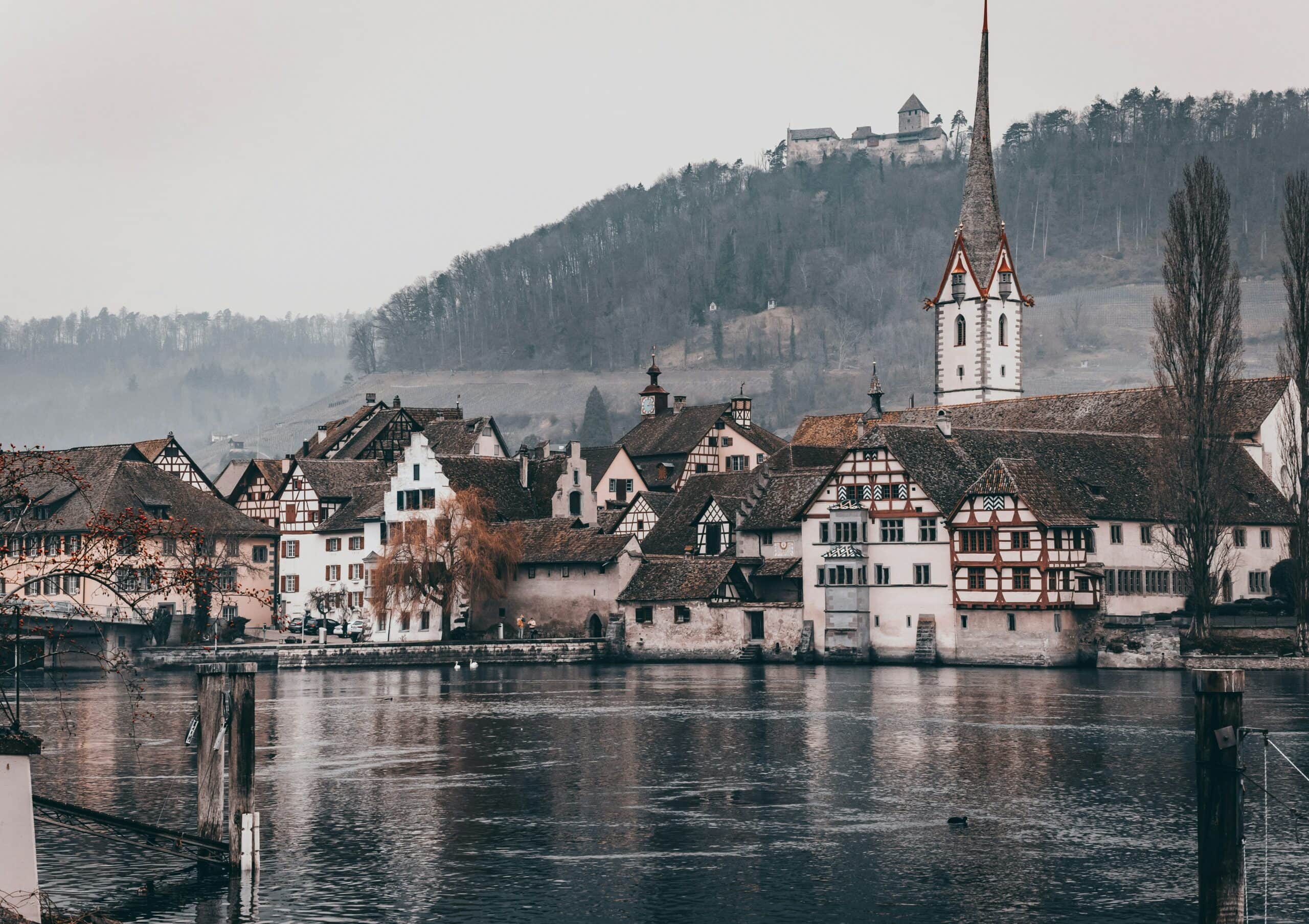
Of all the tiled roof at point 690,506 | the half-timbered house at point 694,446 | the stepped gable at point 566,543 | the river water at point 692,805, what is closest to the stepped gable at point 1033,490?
the river water at point 692,805

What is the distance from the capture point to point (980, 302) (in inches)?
5699

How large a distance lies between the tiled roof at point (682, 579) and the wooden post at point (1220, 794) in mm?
74547

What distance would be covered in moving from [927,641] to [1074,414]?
29.8 m

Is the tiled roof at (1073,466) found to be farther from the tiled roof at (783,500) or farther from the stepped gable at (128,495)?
the stepped gable at (128,495)

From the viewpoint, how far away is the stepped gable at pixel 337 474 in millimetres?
123562

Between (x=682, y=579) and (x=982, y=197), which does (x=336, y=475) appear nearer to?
(x=682, y=579)

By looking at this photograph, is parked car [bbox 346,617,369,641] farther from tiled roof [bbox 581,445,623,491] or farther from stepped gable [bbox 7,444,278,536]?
tiled roof [bbox 581,445,623,491]

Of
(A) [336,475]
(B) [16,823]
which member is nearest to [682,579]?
(A) [336,475]

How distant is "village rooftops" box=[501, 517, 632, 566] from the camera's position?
107 m

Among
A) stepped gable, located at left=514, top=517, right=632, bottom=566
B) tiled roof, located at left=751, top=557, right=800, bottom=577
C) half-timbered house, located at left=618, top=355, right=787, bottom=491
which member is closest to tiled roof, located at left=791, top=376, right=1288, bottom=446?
half-timbered house, located at left=618, top=355, right=787, bottom=491

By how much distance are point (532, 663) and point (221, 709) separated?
68.3 metres

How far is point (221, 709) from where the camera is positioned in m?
34.3

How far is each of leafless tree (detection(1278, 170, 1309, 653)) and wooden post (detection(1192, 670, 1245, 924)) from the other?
6217 centimetres

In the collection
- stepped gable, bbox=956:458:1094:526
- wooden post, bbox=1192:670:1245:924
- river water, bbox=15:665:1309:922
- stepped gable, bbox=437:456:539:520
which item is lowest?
river water, bbox=15:665:1309:922
